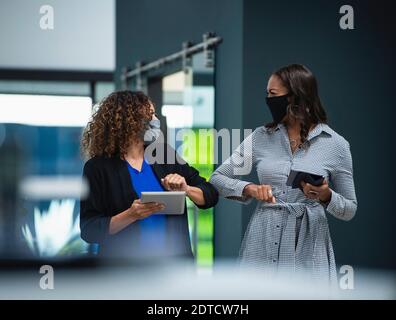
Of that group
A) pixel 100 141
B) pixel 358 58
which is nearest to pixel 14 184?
pixel 358 58

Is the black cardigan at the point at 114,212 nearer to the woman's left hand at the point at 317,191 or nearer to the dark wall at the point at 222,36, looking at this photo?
the woman's left hand at the point at 317,191

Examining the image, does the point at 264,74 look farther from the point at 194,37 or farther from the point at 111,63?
the point at 111,63

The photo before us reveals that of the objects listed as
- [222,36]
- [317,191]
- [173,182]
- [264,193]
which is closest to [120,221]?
[173,182]

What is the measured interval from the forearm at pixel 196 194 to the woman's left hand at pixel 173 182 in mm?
61

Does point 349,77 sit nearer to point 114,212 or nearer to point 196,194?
point 196,194

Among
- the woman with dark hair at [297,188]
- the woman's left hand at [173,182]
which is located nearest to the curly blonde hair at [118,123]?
the woman's left hand at [173,182]

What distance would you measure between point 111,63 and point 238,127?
3768 millimetres

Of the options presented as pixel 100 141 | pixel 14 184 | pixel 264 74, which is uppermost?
pixel 264 74

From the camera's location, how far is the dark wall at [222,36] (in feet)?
13.7

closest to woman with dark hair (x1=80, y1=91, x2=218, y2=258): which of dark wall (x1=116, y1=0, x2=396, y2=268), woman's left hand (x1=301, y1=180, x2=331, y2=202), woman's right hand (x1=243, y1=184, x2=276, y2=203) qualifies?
woman's right hand (x1=243, y1=184, x2=276, y2=203)

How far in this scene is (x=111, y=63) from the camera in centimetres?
772

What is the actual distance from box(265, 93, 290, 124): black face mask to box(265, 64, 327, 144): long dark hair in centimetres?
2

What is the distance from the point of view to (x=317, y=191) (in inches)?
85.6

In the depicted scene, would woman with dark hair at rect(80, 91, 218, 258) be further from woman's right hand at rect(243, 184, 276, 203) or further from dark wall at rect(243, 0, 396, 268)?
dark wall at rect(243, 0, 396, 268)
